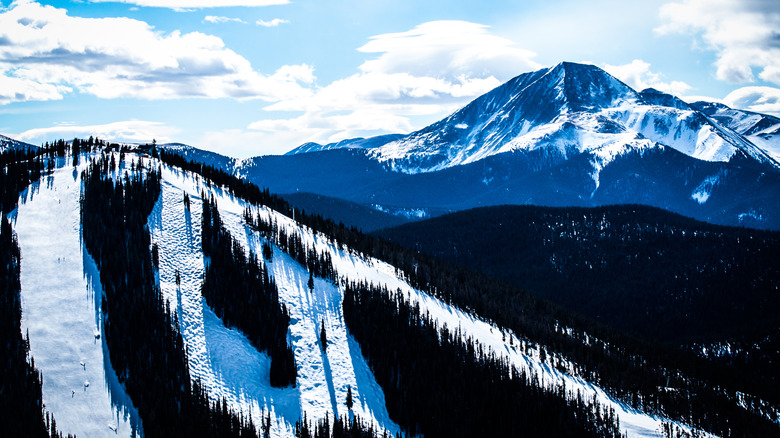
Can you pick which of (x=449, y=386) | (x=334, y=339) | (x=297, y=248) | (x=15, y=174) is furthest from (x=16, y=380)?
(x=449, y=386)

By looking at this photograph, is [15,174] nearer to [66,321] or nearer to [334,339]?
[66,321]

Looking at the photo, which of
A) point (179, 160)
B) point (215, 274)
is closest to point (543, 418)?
point (215, 274)

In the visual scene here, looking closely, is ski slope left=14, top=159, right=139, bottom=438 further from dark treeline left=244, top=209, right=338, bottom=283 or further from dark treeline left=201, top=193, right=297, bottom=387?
dark treeline left=244, top=209, right=338, bottom=283

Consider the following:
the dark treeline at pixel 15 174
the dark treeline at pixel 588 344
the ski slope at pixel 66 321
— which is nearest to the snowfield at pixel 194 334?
the ski slope at pixel 66 321

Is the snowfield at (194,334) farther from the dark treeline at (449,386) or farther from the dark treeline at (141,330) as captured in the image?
the dark treeline at (449,386)

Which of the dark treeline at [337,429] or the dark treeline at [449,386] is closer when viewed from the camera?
the dark treeline at [337,429]

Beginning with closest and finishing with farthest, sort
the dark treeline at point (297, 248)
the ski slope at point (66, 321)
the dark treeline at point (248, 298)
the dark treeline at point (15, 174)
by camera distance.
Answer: the ski slope at point (66, 321), the dark treeline at point (248, 298), the dark treeline at point (15, 174), the dark treeline at point (297, 248)
